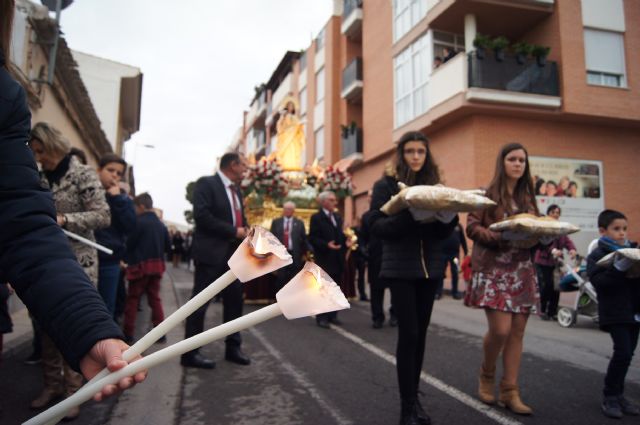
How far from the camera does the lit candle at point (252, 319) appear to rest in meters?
0.91

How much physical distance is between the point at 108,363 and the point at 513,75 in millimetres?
15428

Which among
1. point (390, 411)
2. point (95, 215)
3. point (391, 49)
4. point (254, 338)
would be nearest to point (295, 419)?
point (390, 411)

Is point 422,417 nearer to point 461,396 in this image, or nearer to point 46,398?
point 461,396

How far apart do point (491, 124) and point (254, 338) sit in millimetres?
11321

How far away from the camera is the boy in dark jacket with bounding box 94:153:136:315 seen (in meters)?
4.32

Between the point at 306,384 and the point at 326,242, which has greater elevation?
the point at 326,242

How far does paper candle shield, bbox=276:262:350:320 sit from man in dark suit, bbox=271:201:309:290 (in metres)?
7.29

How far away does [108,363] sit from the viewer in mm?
967

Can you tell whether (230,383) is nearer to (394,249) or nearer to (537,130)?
(394,249)

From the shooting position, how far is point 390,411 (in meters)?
3.34

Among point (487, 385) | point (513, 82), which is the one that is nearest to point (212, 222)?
point (487, 385)

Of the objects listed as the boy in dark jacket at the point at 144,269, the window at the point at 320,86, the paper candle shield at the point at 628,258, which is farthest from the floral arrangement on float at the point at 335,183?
the window at the point at 320,86

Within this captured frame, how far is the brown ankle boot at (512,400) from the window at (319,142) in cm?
2260

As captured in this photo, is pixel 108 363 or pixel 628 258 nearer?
pixel 108 363
